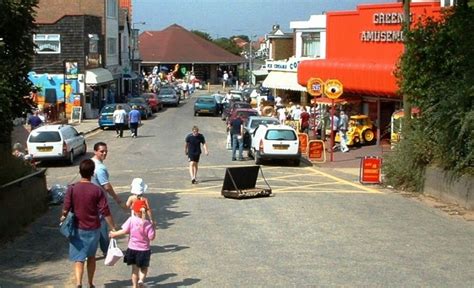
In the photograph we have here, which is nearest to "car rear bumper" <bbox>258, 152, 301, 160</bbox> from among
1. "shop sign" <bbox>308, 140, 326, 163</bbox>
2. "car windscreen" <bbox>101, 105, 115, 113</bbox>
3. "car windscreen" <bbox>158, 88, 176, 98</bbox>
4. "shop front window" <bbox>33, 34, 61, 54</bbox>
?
"shop sign" <bbox>308, 140, 326, 163</bbox>

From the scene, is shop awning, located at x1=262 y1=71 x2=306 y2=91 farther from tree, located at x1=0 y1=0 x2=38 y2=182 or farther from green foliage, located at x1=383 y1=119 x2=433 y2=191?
tree, located at x1=0 y1=0 x2=38 y2=182

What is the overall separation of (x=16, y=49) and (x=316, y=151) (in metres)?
17.9

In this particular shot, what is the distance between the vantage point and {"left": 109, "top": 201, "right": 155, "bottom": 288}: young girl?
32.0 ft

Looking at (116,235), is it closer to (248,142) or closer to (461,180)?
(461,180)

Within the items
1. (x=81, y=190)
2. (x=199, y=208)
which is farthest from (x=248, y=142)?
(x=81, y=190)

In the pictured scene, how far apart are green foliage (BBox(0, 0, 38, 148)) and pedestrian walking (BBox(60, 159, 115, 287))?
5058 millimetres

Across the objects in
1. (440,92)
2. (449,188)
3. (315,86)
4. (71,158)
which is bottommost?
(71,158)

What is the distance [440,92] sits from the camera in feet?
68.7

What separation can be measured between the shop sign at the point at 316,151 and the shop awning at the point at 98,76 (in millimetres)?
27898

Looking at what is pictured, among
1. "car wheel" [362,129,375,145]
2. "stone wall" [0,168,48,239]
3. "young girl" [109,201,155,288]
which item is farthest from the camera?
"car wheel" [362,129,375,145]

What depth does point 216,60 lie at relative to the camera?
109 m

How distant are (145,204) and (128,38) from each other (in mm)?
73569

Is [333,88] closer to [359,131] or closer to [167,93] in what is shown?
[359,131]

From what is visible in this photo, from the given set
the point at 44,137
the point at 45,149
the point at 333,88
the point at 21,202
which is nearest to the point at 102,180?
the point at 21,202
